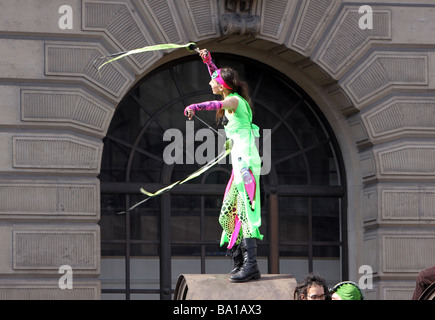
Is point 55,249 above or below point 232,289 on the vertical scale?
above

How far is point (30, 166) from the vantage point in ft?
45.7

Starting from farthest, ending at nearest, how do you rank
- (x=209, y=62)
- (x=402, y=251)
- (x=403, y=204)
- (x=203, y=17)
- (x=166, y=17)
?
(x=403, y=204)
(x=402, y=251)
(x=203, y=17)
(x=166, y=17)
(x=209, y=62)

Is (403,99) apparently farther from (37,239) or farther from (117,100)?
(37,239)

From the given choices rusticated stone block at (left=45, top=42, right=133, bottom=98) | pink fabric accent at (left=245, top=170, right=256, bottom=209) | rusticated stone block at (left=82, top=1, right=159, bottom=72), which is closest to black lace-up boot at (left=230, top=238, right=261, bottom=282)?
pink fabric accent at (left=245, top=170, right=256, bottom=209)

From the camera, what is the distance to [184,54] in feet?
49.5

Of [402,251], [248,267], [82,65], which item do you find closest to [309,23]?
[82,65]

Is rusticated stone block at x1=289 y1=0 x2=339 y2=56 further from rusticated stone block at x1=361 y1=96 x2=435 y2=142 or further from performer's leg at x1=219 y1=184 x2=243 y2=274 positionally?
performer's leg at x1=219 y1=184 x2=243 y2=274

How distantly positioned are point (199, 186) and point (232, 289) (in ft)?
17.3

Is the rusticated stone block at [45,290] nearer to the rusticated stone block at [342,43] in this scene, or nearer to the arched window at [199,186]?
the arched window at [199,186]

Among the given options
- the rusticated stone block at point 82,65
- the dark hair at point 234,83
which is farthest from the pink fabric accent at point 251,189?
the rusticated stone block at point 82,65

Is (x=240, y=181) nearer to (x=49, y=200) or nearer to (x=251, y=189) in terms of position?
(x=251, y=189)

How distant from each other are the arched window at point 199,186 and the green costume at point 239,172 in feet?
14.5

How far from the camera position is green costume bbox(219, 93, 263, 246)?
1034cm

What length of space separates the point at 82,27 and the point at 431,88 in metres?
4.65
